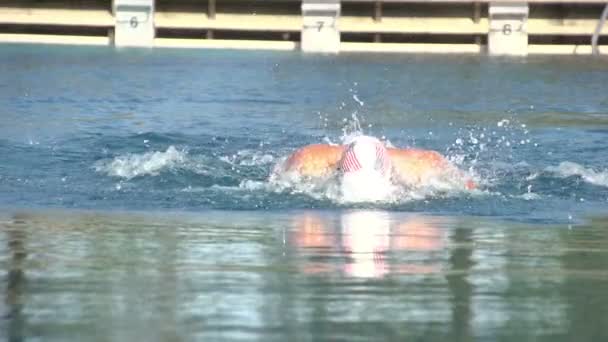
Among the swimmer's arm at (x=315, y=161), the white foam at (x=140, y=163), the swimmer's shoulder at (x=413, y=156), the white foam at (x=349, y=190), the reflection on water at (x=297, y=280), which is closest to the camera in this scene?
the reflection on water at (x=297, y=280)

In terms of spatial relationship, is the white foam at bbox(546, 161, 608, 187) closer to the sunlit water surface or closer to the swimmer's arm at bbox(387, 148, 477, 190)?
the sunlit water surface

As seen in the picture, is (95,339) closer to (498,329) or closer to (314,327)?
(314,327)

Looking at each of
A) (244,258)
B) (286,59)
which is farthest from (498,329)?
(286,59)

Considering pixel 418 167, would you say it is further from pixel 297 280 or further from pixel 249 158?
pixel 297 280

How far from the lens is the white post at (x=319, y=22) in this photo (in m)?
32.2

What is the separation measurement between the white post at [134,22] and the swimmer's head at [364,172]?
20.8 metres

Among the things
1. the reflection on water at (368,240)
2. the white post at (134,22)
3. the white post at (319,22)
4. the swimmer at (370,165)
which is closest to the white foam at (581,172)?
Answer: the swimmer at (370,165)

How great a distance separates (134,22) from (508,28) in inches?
316

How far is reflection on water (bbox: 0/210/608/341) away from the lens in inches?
227

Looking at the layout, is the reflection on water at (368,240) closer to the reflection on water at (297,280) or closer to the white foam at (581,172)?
the reflection on water at (297,280)

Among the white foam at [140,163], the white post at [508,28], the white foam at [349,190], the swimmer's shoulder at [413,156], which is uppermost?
the white post at [508,28]

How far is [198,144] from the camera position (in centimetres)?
1659

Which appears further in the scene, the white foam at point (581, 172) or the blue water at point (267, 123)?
the white foam at point (581, 172)

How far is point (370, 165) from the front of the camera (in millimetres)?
11523
